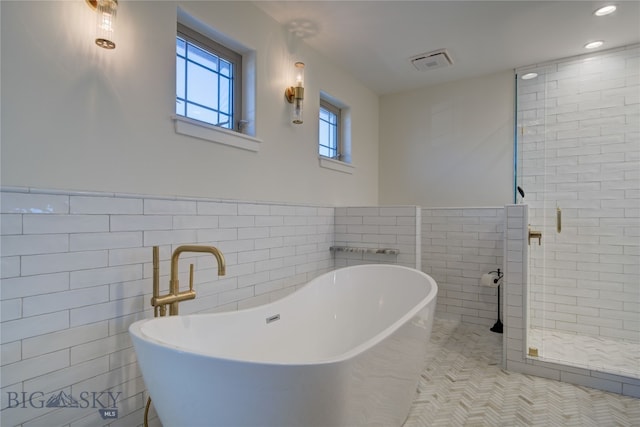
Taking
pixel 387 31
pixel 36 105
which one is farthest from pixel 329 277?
pixel 387 31

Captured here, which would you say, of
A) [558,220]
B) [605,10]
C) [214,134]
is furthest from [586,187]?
[214,134]

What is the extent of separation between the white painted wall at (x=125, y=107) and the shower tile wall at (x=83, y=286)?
113 millimetres

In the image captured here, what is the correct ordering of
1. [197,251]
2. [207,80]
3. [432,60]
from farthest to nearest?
[432,60] < [207,80] < [197,251]

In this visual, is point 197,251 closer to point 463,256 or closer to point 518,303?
point 518,303

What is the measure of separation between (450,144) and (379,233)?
1.59m

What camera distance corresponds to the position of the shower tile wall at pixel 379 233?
2754 millimetres

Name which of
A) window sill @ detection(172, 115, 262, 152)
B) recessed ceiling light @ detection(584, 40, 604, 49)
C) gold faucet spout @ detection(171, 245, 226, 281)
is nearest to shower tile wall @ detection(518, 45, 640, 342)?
recessed ceiling light @ detection(584, 40, 604, 49)

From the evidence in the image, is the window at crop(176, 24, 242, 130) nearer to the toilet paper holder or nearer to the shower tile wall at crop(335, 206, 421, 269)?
the shower tile wall at crop(335, 206, 421, 269)

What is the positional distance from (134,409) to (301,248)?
1.51 m

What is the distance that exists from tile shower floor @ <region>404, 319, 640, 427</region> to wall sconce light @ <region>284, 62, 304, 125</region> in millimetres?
2133

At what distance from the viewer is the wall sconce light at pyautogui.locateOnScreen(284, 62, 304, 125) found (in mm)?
2557

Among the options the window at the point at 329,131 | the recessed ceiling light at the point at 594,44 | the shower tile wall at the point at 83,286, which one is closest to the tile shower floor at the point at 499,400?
the shower tile wall at the point at 83,286

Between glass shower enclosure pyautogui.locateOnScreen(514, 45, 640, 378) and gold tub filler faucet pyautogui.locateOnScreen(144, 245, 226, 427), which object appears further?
glass shower enclosure pyautogui.locateOnScreen(514, 45, 640, 378)

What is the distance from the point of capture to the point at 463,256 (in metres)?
3.19
